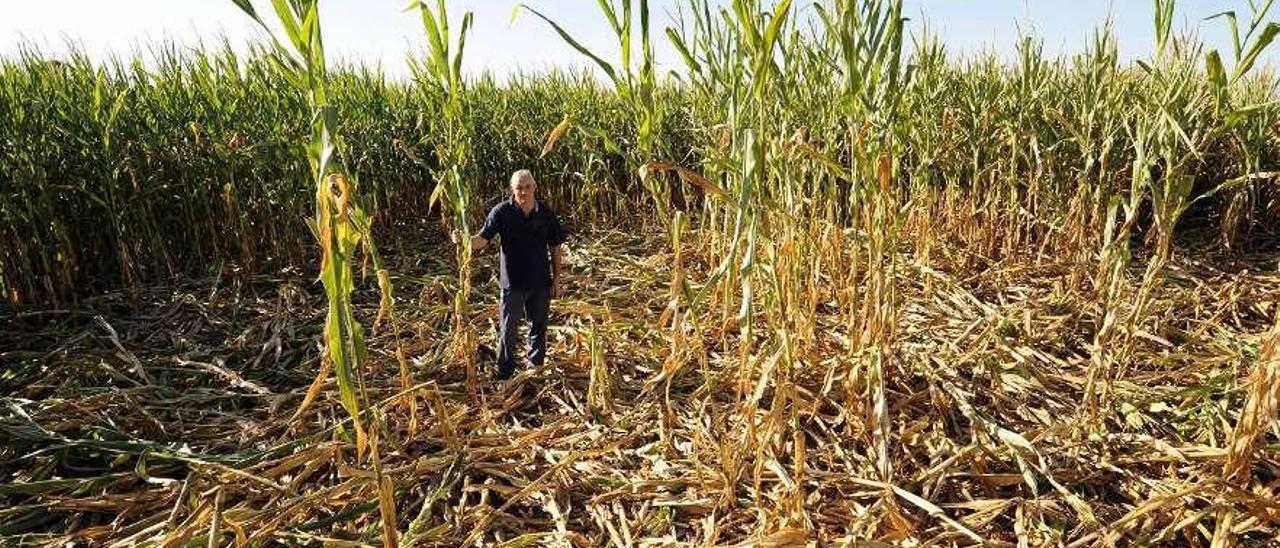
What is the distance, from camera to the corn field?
1793 mm

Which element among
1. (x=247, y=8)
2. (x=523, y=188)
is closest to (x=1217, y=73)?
(x=523, y=188)

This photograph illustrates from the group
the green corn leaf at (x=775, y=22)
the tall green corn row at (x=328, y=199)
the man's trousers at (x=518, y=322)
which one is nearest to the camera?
the tall green corn row at (x=328, y=199)

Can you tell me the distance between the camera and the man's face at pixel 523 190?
259 centimetres

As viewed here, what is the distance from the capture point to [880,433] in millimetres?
2047

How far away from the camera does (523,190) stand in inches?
102

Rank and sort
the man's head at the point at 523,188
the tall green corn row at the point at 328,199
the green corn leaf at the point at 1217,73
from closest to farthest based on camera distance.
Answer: the tall green corn row at the point at 328,199, the green corn leaf at the point at 1217,73, the man's head at the point at 523,188

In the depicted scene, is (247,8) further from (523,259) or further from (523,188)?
(523,259)

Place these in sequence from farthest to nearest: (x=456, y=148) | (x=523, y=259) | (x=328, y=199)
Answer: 1. (x=523, y=259)
2. (x=456, y=148)
3. (x=328, y=199)

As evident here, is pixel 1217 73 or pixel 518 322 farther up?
pixel 1217 73

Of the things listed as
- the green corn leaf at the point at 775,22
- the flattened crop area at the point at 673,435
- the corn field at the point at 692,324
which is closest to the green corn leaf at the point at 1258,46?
the corn field at the point at 692,324

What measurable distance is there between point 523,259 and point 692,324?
29.8 inches

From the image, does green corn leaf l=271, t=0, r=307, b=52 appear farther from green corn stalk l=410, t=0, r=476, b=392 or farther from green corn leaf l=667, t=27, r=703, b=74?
green corn leaf l=667, t=27, r=703, b=74

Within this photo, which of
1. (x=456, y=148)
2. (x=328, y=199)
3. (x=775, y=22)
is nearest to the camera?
(x=328, y=199)

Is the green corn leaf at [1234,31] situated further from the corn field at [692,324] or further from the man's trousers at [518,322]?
the man's trousers at [518,322]
